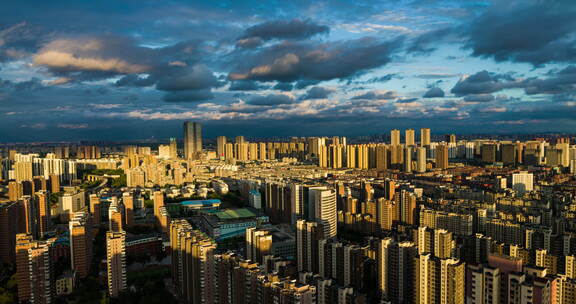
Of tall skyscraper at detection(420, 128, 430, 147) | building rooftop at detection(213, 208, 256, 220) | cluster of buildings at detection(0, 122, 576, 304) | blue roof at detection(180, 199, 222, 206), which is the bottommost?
blue roof at detection(180, 199, 222, 206)

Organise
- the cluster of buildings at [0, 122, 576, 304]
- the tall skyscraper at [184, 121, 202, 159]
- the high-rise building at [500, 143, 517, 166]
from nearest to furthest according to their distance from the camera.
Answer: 1. the cluster of buildings at [0, 122, 576, 304]
2. the high-rise building at [500, 143, 517, 166]
3. the tall skyscraper at [184, 121, 202, 159]

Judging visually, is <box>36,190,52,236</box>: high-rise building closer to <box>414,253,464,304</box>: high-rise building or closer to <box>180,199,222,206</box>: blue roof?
<box>180,199,222,206</box>: blue roof

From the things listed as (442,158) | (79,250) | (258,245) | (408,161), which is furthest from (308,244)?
(442,158)

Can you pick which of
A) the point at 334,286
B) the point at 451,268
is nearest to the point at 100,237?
the point at 334,286

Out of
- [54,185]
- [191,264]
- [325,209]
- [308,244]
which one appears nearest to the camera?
[191,264]

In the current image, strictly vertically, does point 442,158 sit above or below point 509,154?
below

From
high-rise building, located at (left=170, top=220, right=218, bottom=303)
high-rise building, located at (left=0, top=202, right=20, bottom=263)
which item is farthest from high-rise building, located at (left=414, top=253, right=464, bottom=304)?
high-rise building, located at (left=0, top=202, right=20, bottom=263)

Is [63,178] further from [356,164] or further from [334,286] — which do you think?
[334,286]

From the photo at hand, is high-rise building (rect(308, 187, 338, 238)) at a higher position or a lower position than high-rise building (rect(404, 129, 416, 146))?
lower

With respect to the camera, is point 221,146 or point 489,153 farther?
point 221,146

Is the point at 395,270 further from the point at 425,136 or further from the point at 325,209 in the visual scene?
the point at 425,136
